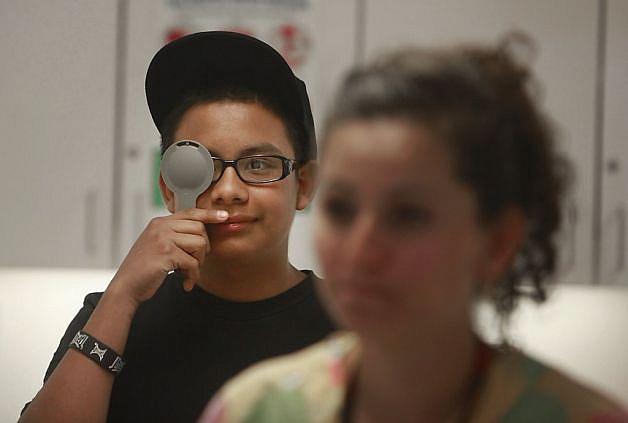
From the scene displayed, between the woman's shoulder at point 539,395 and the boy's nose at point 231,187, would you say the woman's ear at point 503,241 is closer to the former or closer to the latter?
the woman's shoulder at point 539,395

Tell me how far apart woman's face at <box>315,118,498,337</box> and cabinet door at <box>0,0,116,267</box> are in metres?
0.87

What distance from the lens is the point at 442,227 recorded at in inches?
11.7

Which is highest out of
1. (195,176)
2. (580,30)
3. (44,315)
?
(580,30)

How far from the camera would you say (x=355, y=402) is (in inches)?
13.9

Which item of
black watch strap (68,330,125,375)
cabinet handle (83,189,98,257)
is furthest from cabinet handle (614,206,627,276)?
cabinet handle (83,189,98,257)

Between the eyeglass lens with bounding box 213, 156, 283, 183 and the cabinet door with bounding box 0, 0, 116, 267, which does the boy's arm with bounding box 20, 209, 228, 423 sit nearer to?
the eyeglass lens with bounding box 213, 156, 283, 183

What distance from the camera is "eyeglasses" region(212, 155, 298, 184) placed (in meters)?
0.49

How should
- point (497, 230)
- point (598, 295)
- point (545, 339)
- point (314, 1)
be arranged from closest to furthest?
point (497, 230) → point (545, 339) → point (598, 295) → point (314, 1)

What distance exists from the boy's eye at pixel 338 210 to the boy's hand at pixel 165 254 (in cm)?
19

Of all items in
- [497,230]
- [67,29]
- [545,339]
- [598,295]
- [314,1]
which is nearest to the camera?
[497,230]

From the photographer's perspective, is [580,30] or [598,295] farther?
[580,30]

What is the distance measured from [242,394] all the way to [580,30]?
0.82 meters

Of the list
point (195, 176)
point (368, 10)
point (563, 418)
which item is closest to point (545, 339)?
point (563, 418)

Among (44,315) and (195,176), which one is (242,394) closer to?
(195,176)
